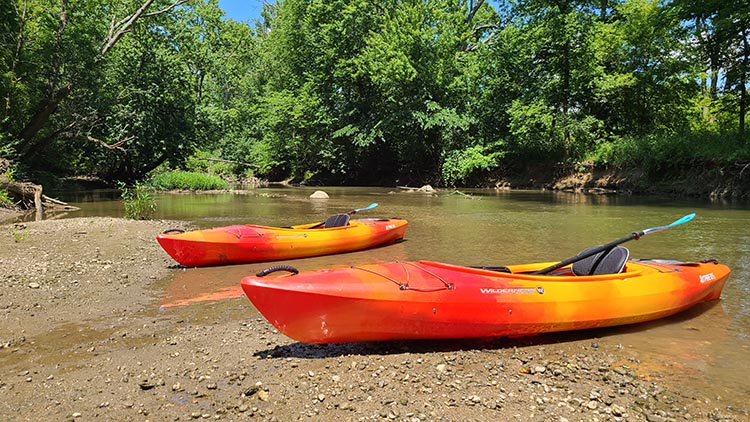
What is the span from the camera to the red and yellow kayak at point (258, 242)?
6.77 m

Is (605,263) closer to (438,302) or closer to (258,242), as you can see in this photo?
(438,302)

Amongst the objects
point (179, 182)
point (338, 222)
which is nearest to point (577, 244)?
point (338, 222)

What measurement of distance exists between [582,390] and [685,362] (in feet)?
3.84

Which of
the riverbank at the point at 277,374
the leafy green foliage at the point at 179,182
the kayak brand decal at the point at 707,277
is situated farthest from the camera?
the leafy green foliage at the point at 179,182

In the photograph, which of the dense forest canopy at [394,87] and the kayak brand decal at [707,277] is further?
the dense forest canopy at [394,87]

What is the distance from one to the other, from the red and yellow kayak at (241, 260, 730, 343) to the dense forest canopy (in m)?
14.5

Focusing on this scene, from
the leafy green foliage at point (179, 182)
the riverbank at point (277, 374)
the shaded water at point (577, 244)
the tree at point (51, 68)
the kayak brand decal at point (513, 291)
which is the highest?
the tree at point (51, 68)

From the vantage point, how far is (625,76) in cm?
2233

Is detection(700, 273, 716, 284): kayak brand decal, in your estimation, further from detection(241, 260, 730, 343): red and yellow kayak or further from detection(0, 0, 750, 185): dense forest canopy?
detection(0, 0, 750, 185): dense forest canopy

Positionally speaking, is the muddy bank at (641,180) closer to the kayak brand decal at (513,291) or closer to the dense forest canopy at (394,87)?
the dense forest canopy at (394,87)

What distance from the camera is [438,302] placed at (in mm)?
3783

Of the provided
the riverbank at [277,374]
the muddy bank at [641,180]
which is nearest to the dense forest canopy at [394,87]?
the muddy bank at [641,180]

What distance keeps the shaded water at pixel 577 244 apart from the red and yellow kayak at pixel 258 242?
0.59 feet

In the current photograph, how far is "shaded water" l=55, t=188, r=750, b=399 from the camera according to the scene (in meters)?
3.93
